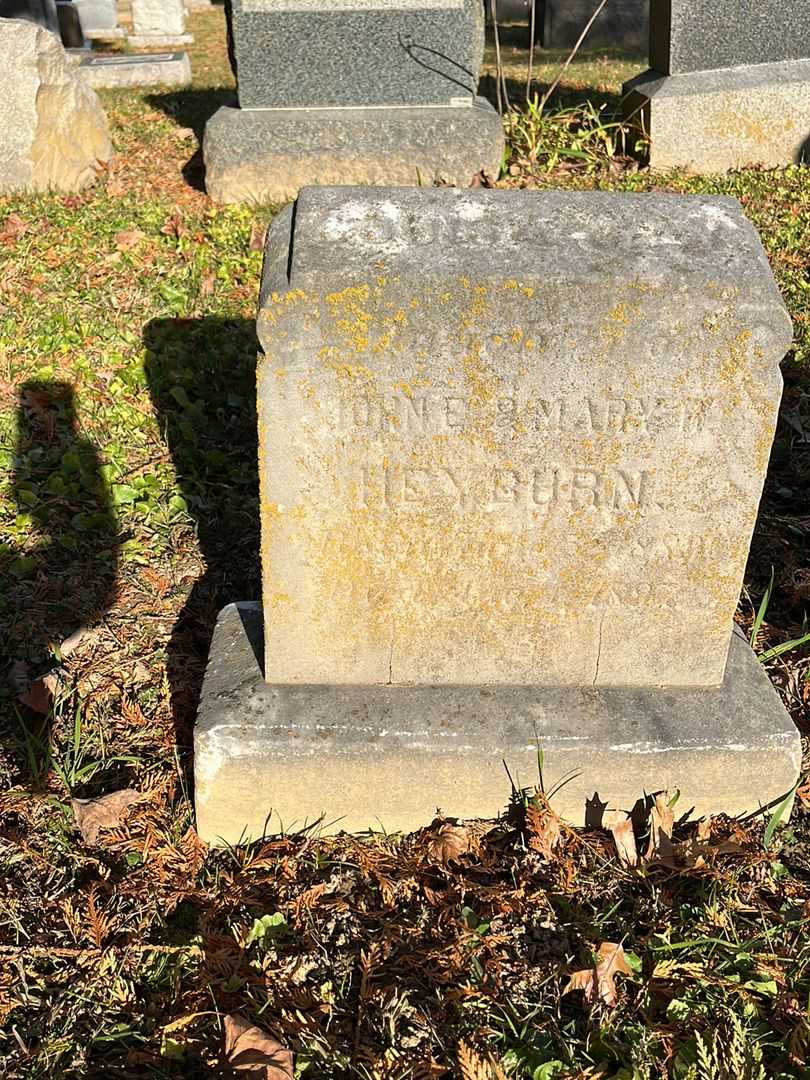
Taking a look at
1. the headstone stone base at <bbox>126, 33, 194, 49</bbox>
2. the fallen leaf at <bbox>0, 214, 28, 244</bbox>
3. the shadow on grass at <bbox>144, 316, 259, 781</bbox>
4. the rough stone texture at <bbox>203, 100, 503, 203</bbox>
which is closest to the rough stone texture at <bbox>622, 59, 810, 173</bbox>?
the rough stone texture at <bbox>203, 100, 503, 203</bbox>

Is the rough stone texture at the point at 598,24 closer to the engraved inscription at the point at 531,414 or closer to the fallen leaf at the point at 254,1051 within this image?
the engraved inscription at the point at 531,414

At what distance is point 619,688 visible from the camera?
247 cm

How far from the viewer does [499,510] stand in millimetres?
2223

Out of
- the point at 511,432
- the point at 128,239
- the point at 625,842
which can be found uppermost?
the point at 511,432

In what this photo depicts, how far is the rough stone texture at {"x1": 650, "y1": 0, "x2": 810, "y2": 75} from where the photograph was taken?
6117mm

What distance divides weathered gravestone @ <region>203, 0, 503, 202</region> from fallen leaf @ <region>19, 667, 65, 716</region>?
152 inches

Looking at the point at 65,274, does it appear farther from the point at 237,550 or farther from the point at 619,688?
the point at 619,688

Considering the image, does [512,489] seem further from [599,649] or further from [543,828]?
[543,828]

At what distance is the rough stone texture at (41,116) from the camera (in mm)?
5586

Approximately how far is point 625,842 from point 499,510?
34.8 inches

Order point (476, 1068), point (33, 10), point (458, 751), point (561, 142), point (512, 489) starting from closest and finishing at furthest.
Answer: point (476, 1068) → point (512, 489) → point (458, 751) → point (561, 142) → point (33, 10)

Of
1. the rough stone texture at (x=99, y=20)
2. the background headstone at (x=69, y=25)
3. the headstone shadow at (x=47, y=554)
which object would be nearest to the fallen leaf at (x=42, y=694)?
the headstone shadow at (x=47, y=554)

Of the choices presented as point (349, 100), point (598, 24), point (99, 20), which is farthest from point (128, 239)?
point (598, 24)

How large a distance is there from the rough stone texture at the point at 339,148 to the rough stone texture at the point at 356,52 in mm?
102
